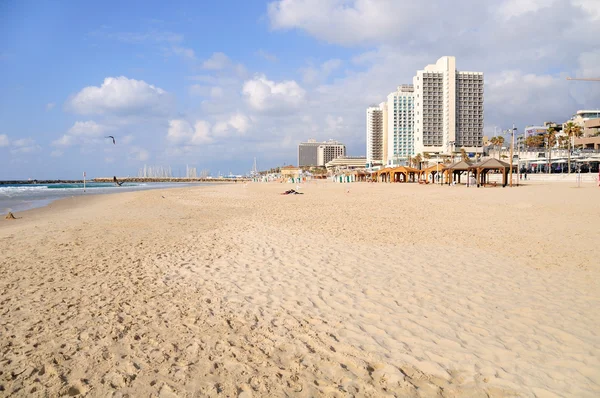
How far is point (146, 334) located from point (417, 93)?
10944 centimetres

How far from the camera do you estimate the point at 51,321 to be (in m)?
3.96

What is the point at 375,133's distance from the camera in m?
137

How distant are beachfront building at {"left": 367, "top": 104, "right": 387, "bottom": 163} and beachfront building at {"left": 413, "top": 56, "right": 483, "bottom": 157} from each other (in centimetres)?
3290

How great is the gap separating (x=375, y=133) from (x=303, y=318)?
138 m

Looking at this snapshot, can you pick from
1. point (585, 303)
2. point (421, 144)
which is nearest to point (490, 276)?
point (585, 303)

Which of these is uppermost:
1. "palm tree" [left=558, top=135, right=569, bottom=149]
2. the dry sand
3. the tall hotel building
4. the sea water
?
the tall hotel building

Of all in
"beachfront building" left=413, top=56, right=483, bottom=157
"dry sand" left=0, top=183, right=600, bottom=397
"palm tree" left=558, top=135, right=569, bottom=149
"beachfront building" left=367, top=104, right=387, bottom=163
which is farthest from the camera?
"beachfront building" left=367, top=104, right=387, bottom=163

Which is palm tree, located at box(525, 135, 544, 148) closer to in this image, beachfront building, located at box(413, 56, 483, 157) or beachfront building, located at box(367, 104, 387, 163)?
beachfront building, located at box(413, 56, 483, 157)

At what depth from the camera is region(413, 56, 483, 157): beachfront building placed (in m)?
101

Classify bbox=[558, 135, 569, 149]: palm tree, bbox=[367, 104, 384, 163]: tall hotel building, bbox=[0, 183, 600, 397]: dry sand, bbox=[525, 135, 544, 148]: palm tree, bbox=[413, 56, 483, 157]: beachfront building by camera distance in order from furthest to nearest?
bbox=[367, 104, 384, 163]: tall hotel building
bbox=[413, 56, 483, 157]: beachfront building
bbox=[525, 135, 544, 148]: palm tree
bbox=[558, 135, 569, 149]: palm tree
bbox=[0, 183, 600, 397]: dry sand

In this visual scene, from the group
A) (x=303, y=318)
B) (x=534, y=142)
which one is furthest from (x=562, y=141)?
(x=303, y=318)

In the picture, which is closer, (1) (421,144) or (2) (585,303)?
(2) (585,303)

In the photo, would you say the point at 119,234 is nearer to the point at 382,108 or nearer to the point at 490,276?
the point at 490,276

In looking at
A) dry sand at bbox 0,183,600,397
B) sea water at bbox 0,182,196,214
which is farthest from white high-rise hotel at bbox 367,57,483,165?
dry sand at bbox 0,183,600,397
